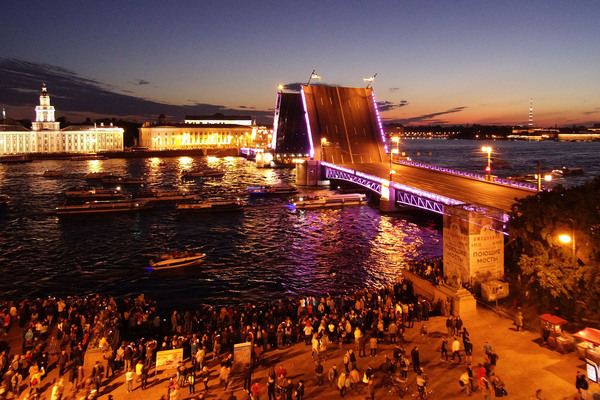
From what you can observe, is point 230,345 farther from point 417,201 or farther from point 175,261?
point 417,201

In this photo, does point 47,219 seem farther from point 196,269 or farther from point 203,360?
point 203,360

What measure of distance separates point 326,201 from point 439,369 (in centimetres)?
3122

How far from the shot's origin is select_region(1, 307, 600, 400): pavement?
29.0ft

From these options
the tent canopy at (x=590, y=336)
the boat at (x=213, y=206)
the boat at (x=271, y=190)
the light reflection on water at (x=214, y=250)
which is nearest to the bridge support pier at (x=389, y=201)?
the light reflection on water at (x=214, y=250)

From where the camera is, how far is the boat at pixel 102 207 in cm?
3719

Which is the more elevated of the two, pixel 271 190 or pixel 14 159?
pixel 14 159

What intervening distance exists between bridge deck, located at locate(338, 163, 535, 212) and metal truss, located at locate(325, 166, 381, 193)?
124cm

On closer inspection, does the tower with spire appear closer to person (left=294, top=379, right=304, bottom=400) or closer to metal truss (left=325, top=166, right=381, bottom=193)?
metal truss (left=325, top=166, right=381, bottom=193)

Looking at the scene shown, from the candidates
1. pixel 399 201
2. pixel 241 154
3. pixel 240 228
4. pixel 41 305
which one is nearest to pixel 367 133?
pixel 399 201

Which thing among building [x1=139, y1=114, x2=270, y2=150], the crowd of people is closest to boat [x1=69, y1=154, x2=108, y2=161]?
building [x1=139, y1=114, x2=270, y2=150]

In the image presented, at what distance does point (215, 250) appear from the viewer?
2647 cm

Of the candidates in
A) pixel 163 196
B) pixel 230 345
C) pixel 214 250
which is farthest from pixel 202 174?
pixel 230 345

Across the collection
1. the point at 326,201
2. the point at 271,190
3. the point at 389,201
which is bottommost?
the point at 326,201

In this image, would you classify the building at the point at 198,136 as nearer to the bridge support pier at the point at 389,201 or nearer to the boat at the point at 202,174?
the boat at the point at 202,174
